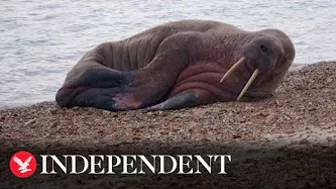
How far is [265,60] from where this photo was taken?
22.1 ft

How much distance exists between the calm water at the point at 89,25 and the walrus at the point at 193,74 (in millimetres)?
1557

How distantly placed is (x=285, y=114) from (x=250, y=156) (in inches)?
52.8

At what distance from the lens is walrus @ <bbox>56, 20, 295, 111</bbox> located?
6.80 meters

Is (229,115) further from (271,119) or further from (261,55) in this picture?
(261,55)

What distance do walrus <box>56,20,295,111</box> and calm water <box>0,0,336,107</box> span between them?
1.56 metres

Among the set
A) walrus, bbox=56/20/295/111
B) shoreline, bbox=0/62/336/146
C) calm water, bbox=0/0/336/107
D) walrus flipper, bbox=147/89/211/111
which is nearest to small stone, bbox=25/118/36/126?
shoreline, bbox=0/62/336/146

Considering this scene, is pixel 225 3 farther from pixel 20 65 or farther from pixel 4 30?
pixel 20 65

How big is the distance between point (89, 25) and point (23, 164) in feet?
28.1

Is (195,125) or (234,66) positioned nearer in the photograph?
(195,125)

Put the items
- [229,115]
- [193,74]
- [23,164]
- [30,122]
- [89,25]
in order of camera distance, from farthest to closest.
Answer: [89,25] < [193,74] < [30,122] < [229,115] < [23,164]

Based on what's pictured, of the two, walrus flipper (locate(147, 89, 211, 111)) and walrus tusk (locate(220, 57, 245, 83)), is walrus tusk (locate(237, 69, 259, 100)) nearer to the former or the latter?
walrus tusk (locate(220, 57, 245, 83))

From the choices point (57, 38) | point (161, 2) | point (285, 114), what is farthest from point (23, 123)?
point (161, 2)

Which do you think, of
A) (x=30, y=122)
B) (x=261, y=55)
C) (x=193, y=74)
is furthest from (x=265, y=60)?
(x=30, y=122)

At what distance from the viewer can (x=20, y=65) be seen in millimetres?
10023
